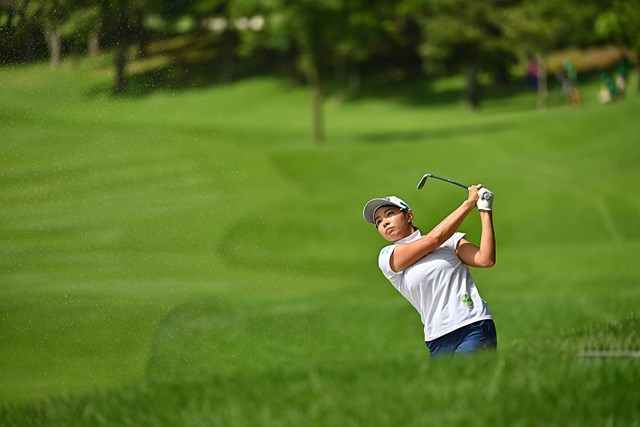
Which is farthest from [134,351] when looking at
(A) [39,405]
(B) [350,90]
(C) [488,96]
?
(B) [350,90]

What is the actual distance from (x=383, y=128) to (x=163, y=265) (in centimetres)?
1880

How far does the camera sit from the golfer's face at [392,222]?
614 centimetres

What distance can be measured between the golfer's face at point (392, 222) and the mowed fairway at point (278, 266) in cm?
60

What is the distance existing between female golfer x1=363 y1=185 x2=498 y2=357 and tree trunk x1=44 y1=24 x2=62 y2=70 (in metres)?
5.37

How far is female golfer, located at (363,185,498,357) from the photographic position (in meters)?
5.95

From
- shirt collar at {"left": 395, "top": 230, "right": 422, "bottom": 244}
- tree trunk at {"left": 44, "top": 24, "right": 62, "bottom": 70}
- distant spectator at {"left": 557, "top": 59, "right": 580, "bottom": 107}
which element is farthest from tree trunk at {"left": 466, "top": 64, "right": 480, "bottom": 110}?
shirt collar at {"left": 395, "top": 230, "right": 422, "bottom": 244}

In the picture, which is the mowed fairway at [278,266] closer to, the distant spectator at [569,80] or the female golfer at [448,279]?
the female golfer at [448,279]

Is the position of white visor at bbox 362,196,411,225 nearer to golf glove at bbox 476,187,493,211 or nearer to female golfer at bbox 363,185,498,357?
female golfer at bbox 363,185,498,357

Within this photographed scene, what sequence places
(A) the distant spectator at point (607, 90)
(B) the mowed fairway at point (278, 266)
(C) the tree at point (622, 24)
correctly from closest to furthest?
(B) the mowed fairway at point (278, 266) < (C) the tree at point (622, 24) < (A) the distant spectator at point (607, 90)

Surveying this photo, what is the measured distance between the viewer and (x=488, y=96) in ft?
119

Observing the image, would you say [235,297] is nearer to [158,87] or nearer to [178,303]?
[178,303]

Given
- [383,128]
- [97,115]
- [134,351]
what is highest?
[97,115]

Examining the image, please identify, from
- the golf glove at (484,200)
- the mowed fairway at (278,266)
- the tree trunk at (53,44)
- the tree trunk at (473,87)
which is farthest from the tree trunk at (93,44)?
the tree trunk at (473,87)

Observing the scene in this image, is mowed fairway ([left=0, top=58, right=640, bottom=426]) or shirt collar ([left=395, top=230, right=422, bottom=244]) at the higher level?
shirt collar ([left=395, top=230, right=422, bottom=244])
